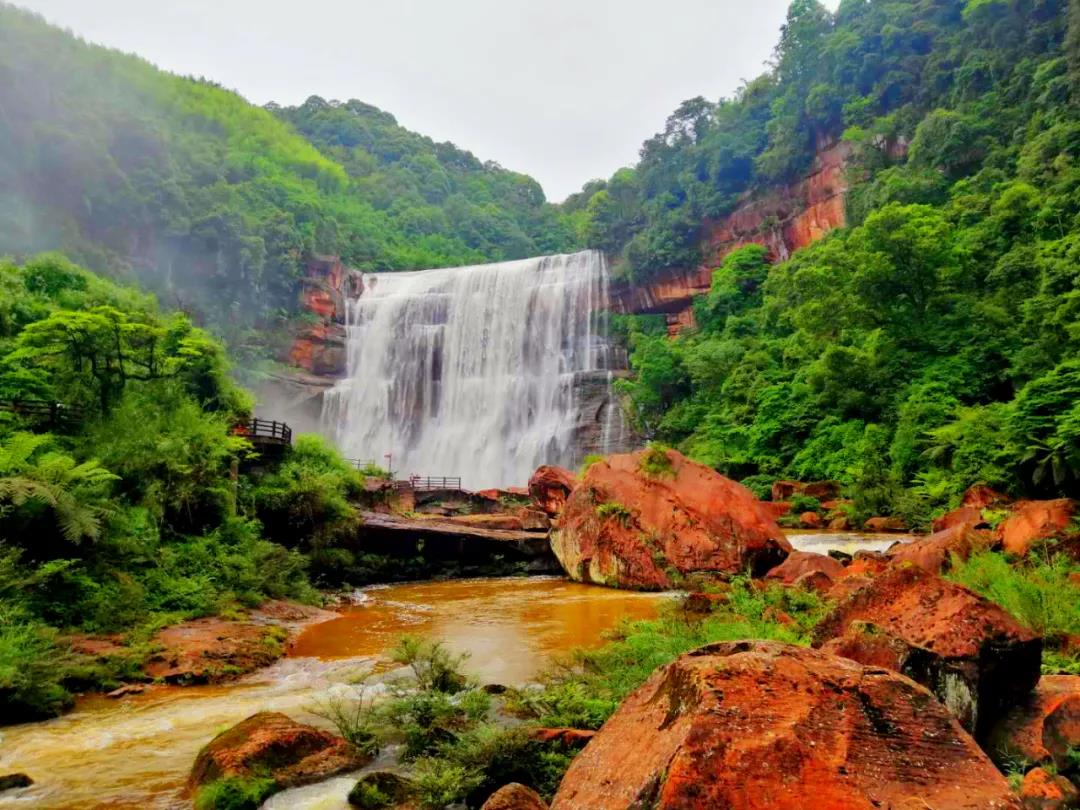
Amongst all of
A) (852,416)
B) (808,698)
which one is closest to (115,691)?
(808,698)

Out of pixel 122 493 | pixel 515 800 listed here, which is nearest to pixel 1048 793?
pixel 515 800

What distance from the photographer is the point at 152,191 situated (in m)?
44.2

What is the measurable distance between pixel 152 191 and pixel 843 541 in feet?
153

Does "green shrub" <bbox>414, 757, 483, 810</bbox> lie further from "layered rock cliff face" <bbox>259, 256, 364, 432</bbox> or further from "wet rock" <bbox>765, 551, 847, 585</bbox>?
"layered rock cliff face" <bbox>259, 256, 364, 432</bbox>

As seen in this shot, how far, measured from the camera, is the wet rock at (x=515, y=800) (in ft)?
12.2

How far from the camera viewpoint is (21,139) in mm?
41250

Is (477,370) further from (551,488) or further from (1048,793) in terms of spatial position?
(1048,793)

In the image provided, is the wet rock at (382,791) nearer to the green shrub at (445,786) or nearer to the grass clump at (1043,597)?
the green shrub at (445,786)

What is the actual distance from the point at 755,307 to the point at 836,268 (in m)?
14.6

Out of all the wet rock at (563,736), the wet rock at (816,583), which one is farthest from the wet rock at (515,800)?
the wet rock at (816,583)

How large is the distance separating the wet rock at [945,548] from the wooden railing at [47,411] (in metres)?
15.2

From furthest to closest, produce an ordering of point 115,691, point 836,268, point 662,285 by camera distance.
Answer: point 662,285 → point 836,268 → point 115,691

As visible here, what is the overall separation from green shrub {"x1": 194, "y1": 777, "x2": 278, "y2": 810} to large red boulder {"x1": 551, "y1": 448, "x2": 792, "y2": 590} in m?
10.1

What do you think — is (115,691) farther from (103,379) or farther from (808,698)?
(103,379)
